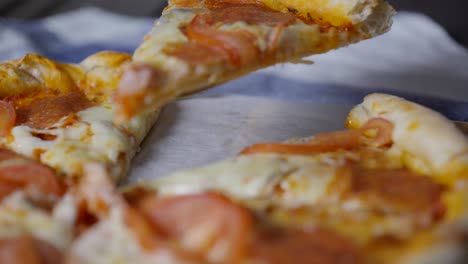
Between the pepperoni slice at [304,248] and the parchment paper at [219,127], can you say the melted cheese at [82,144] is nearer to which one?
the parchment paper at [219,127]

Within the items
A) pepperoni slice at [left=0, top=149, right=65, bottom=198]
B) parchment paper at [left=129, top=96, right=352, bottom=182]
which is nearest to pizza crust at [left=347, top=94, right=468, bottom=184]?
parchment paper at [left=129, top=96, right=352, bottom=182]

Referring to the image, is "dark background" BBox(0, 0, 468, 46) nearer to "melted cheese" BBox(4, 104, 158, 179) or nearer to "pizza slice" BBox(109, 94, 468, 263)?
"pizza slice" BBox(109, 94, 468, 263)

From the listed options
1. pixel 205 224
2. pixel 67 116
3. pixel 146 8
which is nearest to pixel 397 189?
pixel 205 224

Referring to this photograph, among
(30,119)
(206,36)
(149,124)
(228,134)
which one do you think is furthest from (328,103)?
(30,119)

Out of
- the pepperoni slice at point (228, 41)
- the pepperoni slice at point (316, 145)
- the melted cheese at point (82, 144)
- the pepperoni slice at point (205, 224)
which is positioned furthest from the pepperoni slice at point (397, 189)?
the melted cheese at point (82, 144)

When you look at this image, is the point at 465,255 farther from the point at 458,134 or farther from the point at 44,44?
the point at 44,44
